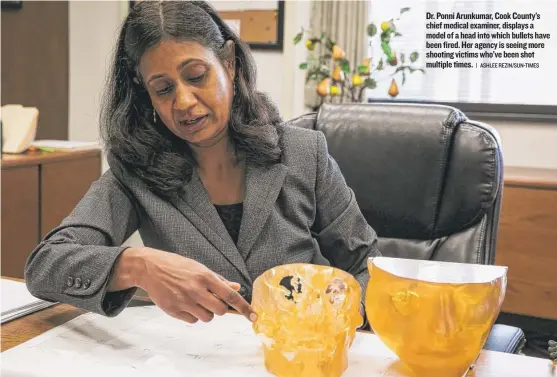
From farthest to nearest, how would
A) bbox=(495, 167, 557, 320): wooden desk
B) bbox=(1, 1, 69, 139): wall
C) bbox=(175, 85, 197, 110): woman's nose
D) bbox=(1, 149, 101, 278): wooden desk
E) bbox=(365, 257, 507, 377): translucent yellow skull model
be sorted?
1. bbox=(1, 1, 69, 139): wall
2. bbox=(1, 149, 101, 278): wooden desk
3. bbox=(495, 167, 557, 320): wooden desk
4. bbox=(175, 85, 197, 110): woman's nose
5. bbox=(365, 257, 507, 377): translucent yellow skull model

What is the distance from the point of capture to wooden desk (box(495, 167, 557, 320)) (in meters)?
2.46

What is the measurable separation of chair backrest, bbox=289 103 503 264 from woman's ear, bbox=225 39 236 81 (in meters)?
0.33

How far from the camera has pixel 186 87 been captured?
1.23 m

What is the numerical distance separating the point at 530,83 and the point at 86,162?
2.12m

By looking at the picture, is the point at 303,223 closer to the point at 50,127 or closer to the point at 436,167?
the point at 436,167

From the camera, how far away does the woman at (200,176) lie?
122 cm

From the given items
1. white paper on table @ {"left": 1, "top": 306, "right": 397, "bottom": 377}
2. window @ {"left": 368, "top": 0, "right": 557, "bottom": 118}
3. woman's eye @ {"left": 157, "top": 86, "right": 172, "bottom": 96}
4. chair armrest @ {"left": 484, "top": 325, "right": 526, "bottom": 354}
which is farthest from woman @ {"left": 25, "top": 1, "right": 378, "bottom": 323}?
window @ {"left": 368, "top": 0, "right": 557, "bottom": 118}

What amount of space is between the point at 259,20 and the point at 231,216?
2245mm

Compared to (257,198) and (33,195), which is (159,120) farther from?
(33,195)

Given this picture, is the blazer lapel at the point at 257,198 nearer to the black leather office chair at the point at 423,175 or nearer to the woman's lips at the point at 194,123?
the woman's lips at the point at 194,123

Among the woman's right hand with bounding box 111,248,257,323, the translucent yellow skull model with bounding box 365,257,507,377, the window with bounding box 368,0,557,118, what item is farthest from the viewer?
the window with bounding box 368,0,557,118

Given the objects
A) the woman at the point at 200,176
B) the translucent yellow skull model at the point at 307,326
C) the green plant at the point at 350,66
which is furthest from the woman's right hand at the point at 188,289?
the green plant at the point at 350,66

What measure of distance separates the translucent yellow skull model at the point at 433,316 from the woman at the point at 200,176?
1.59ft

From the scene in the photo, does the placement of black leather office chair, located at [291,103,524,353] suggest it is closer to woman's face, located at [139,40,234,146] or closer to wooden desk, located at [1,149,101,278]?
woman's face, located at [139,40,234,146]
